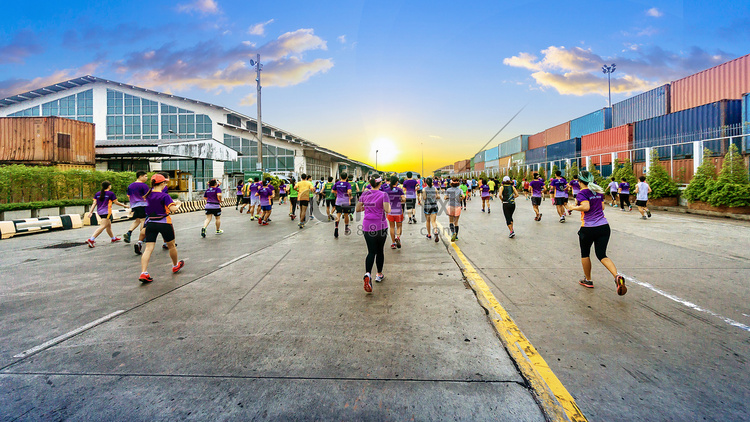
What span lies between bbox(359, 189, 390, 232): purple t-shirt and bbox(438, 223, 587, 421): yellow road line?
1802 millimetres

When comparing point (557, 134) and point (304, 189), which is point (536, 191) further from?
point (557, 134)

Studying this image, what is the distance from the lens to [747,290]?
208 inches

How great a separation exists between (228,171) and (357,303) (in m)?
43.9

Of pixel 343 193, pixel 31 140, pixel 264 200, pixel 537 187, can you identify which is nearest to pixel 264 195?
pixel 264 200

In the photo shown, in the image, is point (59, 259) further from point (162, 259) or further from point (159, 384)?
point (159, 384)

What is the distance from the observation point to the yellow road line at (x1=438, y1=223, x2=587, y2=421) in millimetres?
2551

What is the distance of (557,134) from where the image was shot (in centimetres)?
4675

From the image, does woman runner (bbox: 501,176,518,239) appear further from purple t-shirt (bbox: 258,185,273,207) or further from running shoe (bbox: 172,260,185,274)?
purple t-shirt (bbox: 258,185,273,207)

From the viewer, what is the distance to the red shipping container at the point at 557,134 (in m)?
44.4

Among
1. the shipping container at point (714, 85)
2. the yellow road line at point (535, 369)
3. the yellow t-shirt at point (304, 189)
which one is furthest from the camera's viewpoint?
the shipping container at point (714, 85)

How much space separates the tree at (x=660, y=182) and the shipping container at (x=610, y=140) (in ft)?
19.9

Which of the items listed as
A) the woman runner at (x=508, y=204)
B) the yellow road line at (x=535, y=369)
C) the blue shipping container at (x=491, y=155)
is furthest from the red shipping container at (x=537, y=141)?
the yellow road line at (x=535, y=369)

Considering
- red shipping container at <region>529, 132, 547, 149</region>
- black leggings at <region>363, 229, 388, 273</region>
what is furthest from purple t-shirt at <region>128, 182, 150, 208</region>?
red shipping container at <region>529, 132, 547, 149</region>

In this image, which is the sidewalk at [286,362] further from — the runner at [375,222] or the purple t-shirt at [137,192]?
the purple t-shirt at [137,192]
